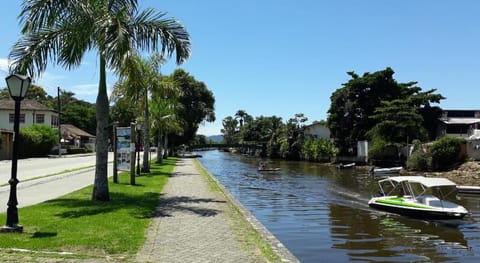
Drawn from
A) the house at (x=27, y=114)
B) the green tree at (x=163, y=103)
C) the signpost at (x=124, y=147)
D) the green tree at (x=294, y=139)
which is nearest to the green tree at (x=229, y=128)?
the green tree at (x=294, y=139)

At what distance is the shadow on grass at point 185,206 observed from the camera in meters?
14.8

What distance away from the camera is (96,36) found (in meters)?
14.8

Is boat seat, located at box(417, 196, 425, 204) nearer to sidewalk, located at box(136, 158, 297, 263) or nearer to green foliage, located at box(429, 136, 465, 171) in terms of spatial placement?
sidewalk, located at box(136, 158, 297, 263)

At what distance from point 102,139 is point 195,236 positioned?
269 inches

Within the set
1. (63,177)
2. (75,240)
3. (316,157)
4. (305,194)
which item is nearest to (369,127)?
(316,157)

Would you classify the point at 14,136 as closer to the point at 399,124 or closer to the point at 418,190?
the point at 418,190

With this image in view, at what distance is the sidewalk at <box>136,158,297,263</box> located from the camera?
9242mm

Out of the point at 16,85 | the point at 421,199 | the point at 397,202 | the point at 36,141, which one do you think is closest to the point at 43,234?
the point at 16,85

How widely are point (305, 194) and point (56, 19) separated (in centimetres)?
1842

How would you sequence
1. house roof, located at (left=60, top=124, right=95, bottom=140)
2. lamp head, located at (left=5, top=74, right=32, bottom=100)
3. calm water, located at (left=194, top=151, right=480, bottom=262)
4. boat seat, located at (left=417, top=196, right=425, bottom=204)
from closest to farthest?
lamp head, located at (left=5, top=74, right=32, bottom=100) < calm water, located at (left=194, top=151, right=480, bottom=262) < boat seat, located at (left=417, top=196, right=425, bottom=204) < house roof, located at (left=60, top=124, right=95, bottom=140)

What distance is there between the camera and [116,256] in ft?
28.9

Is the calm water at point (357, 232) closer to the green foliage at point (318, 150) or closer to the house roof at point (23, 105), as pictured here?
the green foliage at point (318, 150)

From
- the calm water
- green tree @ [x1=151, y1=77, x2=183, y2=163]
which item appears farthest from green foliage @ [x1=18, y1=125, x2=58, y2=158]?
the calm water

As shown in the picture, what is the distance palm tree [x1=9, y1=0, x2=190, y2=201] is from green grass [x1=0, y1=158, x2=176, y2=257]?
4.68ft
